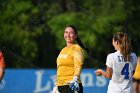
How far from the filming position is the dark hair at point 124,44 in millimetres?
10023

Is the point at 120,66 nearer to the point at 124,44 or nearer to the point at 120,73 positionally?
the point at 120,73

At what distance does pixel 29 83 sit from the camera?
19.2m

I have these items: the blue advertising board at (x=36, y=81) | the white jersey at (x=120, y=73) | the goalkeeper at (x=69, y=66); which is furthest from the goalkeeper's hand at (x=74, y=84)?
the blue advertising board at (x=36, y=81)

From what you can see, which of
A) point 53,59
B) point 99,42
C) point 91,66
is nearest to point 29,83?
point 91,66

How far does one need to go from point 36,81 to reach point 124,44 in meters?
9.35

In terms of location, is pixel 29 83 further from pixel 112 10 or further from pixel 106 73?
pixel 112 10

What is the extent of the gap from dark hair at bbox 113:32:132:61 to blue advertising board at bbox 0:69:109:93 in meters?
9.14

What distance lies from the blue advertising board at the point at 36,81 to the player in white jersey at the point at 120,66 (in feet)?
29.8

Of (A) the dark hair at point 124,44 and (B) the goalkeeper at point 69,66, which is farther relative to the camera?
(B) the goalkeeper at point 69,66

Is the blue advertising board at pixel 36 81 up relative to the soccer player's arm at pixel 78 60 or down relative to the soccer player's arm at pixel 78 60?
down

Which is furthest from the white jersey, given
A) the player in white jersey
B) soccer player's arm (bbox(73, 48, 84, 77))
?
soccer player's arm (bbox(73, 48, 84, 77))

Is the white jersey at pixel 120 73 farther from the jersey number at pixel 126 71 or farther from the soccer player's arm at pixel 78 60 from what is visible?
the soccer player's arm at pixel 78 60

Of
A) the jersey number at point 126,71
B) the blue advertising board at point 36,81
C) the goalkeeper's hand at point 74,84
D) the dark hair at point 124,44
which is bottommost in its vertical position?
the blue advertising board at point 36,81

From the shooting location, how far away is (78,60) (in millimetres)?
10172
